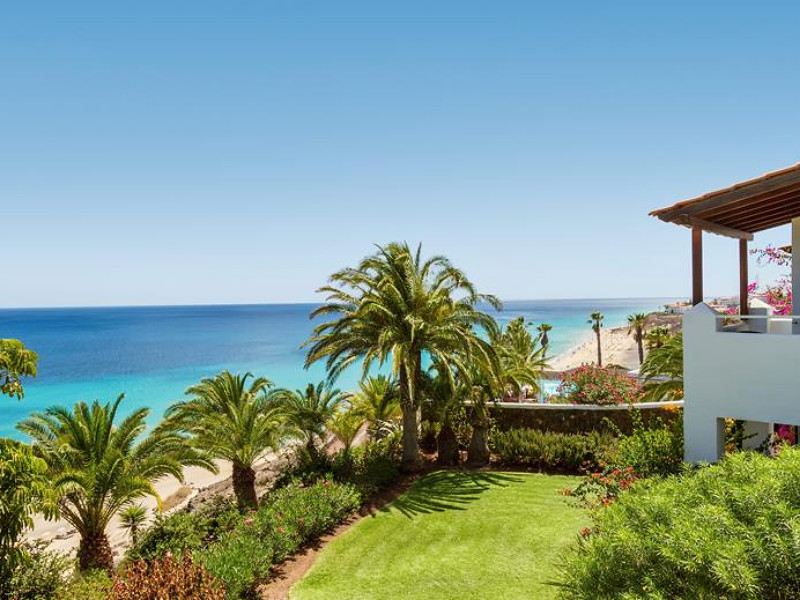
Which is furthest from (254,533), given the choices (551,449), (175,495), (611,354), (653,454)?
(611,354)

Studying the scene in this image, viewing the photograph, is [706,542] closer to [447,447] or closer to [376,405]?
[447,447]

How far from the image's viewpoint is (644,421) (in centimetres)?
1588

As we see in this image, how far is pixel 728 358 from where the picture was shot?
320 inches

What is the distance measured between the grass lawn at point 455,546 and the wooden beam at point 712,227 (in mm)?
6304

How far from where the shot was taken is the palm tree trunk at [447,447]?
661 inches

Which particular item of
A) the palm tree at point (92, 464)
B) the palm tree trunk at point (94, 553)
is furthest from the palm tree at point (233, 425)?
the palm tree trunk at point (94, 553)

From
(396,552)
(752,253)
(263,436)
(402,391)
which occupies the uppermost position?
(752,253)

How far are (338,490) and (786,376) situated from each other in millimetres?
9933

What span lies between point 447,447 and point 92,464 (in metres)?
10.2

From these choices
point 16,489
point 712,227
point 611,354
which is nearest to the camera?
point 16,489

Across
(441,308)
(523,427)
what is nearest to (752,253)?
(523,427)

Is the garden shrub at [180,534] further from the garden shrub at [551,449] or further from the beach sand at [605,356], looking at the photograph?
the beach sand at [605,356]

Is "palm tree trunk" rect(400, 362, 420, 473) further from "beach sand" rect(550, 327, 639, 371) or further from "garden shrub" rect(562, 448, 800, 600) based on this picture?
"beach sand" rect(550, 327, 639, 371)

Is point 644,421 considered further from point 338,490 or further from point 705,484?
point 705,484
